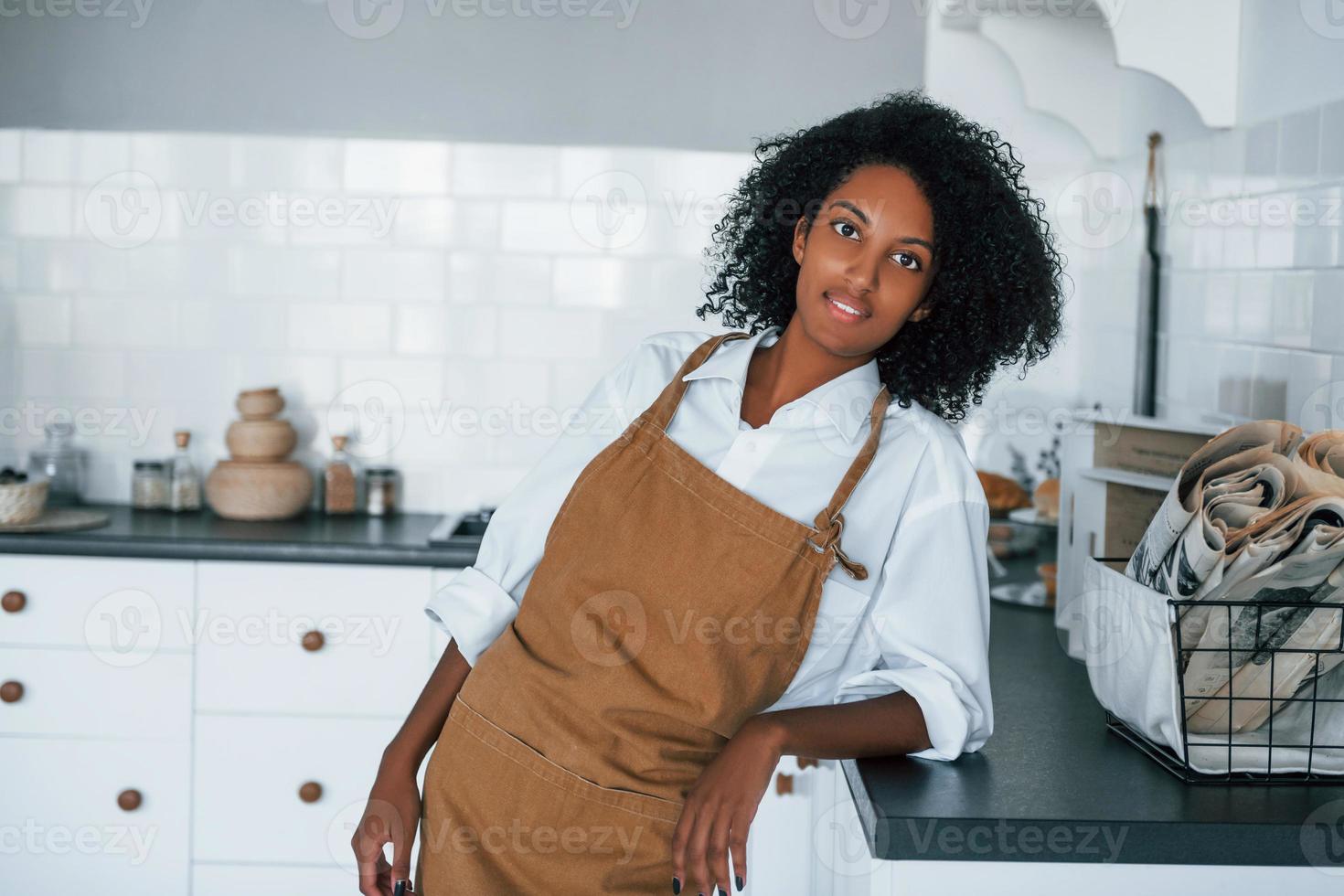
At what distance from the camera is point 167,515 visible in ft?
7.98

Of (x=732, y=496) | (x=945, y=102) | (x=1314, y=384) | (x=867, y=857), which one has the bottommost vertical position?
(x=867, y=857)

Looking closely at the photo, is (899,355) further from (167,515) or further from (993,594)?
(167,515)

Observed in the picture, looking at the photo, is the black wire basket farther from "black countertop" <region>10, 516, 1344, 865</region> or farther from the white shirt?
the white shirt

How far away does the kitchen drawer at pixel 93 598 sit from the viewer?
6.93 ft

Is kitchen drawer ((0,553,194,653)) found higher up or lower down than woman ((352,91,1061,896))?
lower down

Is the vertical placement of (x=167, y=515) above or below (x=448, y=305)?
below

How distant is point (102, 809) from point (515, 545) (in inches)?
52.9

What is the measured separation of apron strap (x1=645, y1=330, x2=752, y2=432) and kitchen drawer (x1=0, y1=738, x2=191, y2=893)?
1.37 m

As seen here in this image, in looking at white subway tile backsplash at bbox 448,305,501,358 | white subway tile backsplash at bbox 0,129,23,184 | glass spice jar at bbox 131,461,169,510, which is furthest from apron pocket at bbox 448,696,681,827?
white subway tile backsplash at bbox 0,129,23,184

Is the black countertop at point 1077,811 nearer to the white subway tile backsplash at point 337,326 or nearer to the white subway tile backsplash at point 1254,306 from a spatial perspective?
the white subway tile backsplash at point 1254,306

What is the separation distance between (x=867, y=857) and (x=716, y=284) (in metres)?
0.69

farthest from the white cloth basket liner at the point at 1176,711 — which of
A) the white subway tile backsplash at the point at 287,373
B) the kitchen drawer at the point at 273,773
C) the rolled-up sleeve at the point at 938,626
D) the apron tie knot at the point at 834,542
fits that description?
the white subway tile backsplash at the point at 287,373

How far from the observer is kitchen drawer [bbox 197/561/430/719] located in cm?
212

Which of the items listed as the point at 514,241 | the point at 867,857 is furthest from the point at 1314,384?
the point at 514,241
